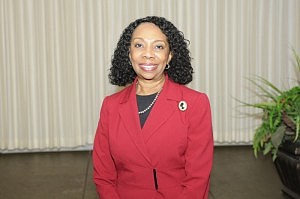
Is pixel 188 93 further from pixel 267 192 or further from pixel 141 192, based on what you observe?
pixel 267 192

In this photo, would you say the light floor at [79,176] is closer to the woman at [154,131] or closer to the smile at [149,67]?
the woman at [154,131]

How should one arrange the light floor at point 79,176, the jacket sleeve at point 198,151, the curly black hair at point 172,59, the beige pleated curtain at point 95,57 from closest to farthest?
the jacket sleeve at point 198,151 < the curly black hair at point 172,59 < the light floor at point 79,176 < the beige pleated curtain at point 95,57

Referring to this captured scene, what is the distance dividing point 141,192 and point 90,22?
3627mm

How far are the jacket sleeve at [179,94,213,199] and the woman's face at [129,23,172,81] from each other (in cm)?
22

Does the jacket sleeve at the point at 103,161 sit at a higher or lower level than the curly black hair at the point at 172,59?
lower

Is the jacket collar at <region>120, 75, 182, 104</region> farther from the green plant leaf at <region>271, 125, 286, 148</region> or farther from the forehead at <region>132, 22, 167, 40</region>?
the green plant leaf at <region>271, 125, 286, 148</region>

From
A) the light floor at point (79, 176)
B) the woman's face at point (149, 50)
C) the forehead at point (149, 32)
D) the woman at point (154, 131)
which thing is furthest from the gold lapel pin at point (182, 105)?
the light floor at point (79, 176)

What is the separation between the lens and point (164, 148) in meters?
1.63

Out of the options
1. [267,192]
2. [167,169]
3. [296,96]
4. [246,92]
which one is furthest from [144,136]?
[246,92]

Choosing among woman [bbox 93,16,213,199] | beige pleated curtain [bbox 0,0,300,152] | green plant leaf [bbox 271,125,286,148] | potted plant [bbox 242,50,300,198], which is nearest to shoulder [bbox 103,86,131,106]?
woman [bbox 93,16,213,199]

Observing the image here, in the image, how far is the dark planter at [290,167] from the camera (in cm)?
325

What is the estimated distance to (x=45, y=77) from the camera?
16.6 feet

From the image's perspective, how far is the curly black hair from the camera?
1729 mm

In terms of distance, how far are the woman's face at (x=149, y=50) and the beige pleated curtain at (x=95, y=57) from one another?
133 inches
